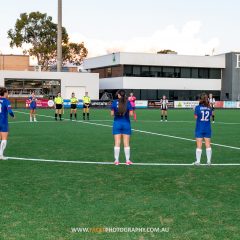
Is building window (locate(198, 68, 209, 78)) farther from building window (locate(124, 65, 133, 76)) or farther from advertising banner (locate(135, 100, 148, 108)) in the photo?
advertising banner (locate(135, 100, 148, 108))

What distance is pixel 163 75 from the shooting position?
70.6 meters

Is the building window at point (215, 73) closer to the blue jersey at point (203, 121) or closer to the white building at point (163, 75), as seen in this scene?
the white building at point (163, 75)

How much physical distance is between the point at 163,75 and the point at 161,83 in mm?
1416

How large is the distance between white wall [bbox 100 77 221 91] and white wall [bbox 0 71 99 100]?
468 cm

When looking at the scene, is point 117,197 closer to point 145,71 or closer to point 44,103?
point 44,103

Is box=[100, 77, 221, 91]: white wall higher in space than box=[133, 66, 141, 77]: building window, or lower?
lower

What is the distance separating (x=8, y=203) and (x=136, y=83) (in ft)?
202

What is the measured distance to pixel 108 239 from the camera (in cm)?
587

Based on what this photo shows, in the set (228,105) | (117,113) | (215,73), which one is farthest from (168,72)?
(117,113)

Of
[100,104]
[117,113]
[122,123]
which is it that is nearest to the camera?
[117,113]

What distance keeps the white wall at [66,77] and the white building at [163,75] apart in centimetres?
468

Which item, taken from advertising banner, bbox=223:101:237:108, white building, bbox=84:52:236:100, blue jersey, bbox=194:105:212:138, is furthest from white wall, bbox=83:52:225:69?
blue jersey, bbox=194:105:212:138

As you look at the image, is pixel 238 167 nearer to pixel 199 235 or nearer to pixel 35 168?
pixel 35 168

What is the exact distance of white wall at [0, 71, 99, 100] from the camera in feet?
207
